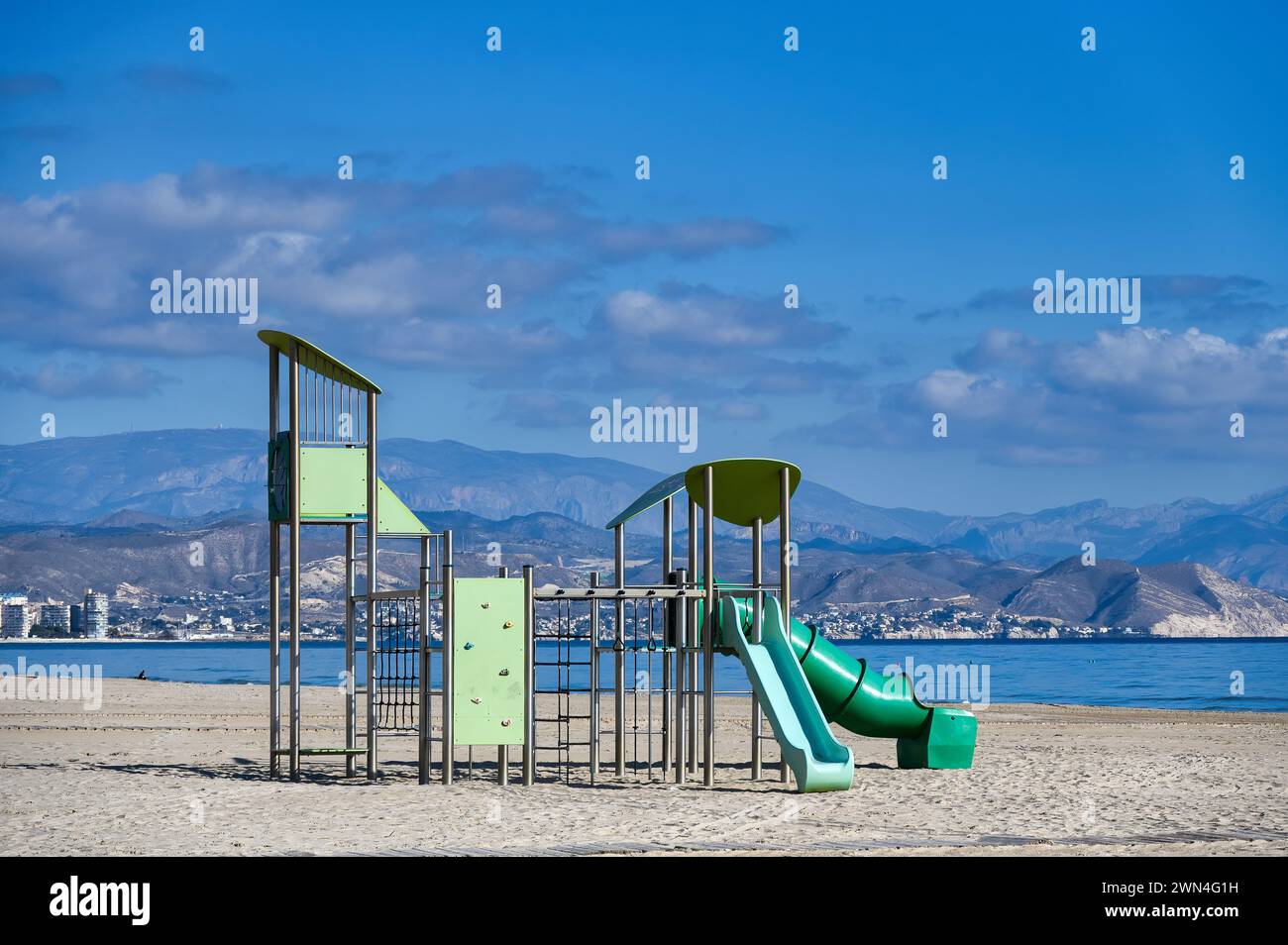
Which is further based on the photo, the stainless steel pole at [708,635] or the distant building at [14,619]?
the distant building at [14,619]

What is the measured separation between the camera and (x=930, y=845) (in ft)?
42.6

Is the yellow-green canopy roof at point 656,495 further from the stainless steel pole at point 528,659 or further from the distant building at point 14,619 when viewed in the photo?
the distant building at point 14,619

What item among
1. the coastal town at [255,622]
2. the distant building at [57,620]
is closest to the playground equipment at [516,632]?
the coastal town at [255,622]

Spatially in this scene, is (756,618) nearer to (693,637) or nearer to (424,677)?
(693,637)

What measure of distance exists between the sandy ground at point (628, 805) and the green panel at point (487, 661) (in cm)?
71

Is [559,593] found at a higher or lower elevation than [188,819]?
higher

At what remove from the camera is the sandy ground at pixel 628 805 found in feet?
42.3
